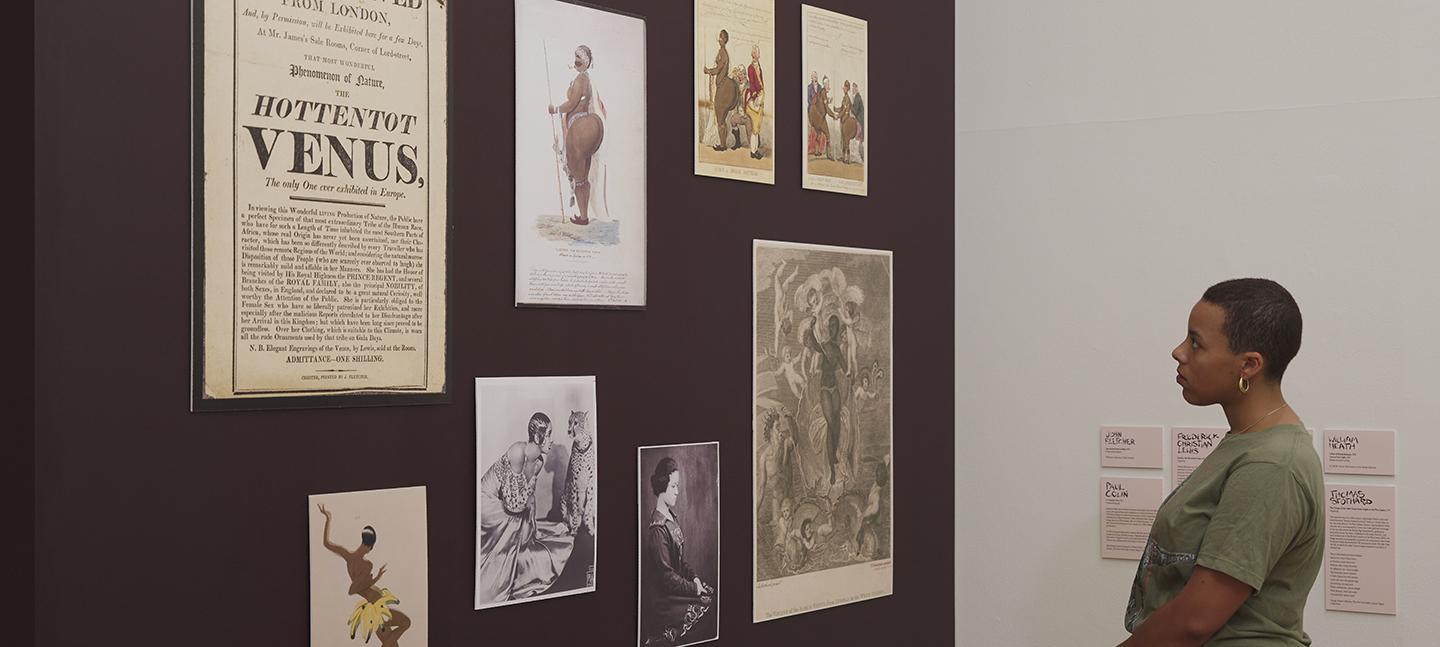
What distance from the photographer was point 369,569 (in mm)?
3408

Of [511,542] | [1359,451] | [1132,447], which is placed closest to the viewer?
[511,542]

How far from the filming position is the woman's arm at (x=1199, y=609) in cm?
323

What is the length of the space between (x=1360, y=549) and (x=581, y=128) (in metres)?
3.11

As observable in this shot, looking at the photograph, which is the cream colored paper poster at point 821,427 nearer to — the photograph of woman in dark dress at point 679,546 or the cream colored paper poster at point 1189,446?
the photograph of woman in dark dress at point 679,546

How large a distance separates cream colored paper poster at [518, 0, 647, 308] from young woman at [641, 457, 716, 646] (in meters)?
0.59

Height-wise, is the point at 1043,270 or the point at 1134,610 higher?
the point at 1043,270

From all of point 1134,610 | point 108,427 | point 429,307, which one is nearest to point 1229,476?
point 1134,610

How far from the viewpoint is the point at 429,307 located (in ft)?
11.7

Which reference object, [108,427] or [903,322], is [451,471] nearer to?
[108,427]

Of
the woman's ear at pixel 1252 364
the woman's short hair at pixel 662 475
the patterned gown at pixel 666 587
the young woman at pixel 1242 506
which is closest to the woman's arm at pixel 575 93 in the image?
the woman's short hair at pixel 662 475

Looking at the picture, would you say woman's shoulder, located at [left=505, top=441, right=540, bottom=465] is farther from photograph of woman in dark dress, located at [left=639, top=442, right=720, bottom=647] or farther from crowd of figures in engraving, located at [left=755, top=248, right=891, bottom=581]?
crowd of figures in engraving, located at [left=755, top=248, right=891, bottom=581]

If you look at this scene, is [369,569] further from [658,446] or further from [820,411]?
Answer: [820,411]

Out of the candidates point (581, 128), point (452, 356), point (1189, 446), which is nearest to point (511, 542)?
point (452, 356)

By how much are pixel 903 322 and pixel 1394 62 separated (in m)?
1.95
